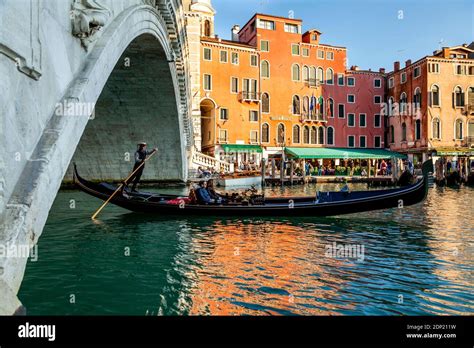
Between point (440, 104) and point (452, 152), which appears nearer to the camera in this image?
point (452, 152)

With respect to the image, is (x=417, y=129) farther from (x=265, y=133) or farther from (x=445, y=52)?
(x=265, y=133)

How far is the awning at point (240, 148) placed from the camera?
1085 inches

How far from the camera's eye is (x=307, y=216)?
9.09 meters

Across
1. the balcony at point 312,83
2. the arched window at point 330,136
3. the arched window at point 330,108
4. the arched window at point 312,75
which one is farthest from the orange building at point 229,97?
the arched window at point 330,136

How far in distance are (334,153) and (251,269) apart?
25.4 m

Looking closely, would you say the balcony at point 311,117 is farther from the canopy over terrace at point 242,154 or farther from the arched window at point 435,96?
the arched window at point 435,96

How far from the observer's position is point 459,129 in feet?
95.8

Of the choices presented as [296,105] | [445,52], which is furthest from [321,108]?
[445,52]

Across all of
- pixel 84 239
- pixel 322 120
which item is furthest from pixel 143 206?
pixel 322 120

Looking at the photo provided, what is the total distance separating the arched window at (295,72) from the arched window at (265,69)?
202 centimetres

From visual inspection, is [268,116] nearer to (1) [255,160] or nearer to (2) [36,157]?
(1) [255,160]

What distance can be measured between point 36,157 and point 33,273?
2168 mm

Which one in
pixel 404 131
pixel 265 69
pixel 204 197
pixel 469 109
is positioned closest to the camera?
pixel 204 197

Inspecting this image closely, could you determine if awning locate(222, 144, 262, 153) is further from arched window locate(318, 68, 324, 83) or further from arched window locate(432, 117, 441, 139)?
arched window locate(432, 117, 441, 139)
